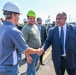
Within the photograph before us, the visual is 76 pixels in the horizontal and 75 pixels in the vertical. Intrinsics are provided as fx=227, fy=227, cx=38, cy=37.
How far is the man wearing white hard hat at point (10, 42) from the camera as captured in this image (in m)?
3.39

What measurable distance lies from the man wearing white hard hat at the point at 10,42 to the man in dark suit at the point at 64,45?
4.34 feet

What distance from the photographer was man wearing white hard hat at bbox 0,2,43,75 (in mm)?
3394

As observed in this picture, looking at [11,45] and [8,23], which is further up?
[8,23]

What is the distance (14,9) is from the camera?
350 centimetres

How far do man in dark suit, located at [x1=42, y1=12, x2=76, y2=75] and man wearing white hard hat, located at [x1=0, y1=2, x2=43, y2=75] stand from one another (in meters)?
1.32

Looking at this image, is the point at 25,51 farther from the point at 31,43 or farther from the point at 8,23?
the point at 31,43

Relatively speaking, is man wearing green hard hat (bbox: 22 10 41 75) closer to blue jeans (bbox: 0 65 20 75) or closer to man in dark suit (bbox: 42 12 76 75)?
man in dark suit (bbox: 42 12 76 75)

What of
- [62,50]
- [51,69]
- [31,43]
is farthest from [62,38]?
[51,69]

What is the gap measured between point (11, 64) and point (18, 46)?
0.99ft

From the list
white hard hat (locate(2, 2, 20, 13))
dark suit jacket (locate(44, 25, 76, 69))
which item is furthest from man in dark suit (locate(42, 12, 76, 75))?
white hard hat (locate(2, 2, 20, 13))

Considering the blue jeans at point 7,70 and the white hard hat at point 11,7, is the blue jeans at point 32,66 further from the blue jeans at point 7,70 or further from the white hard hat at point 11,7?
the white hard hat at point 11,7

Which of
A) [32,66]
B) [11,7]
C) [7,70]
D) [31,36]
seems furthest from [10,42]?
[32,66]

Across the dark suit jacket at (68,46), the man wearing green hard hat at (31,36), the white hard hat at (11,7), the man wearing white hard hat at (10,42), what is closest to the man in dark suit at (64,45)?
the dark suit jacket at (68,46)

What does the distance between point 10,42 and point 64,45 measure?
1.61 m
